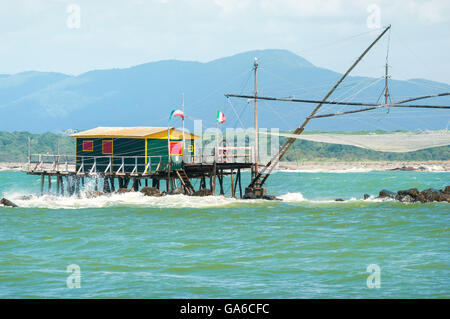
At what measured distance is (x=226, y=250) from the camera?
24875mm

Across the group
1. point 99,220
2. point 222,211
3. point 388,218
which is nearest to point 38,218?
point 99,220

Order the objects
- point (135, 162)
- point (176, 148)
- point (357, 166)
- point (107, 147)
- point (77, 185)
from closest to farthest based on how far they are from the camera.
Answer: point (135, 162) < point (107, 147) < point (77, 185) < point (176, 148) < point (357, 166)

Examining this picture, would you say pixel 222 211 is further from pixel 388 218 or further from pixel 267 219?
pixel 388 218

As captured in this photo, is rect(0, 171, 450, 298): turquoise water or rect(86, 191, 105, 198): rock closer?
rect(0, 171, 450, 298): turquoise water

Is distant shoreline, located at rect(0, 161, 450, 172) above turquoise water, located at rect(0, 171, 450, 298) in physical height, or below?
above

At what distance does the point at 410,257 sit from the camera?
910 inches

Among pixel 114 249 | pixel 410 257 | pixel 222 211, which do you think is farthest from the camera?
pixel 222 211

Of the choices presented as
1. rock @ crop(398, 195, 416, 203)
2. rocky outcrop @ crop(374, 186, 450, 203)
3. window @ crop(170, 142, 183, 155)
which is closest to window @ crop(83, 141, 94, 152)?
window @ crop(170, 142, 183, 155)

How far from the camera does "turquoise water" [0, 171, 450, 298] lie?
18719 mm

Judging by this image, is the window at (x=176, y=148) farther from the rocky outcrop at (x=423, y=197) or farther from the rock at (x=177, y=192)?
the rocky outcrop at (x=423, y=197)

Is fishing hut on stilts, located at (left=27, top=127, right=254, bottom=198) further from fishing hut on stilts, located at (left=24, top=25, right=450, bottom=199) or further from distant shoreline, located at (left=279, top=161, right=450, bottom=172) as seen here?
distant shoreline, located at (left=279, top=161, right=450, bottom=172)

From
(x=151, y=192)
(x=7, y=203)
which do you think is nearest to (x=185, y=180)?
(x=151, y=192)

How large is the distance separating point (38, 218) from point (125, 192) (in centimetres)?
1052

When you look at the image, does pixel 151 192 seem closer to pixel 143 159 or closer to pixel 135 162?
pixel 135 162
